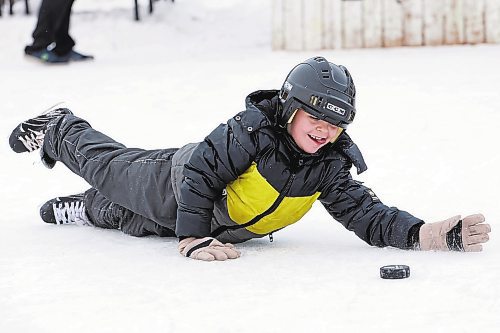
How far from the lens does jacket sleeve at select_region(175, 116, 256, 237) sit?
361cm

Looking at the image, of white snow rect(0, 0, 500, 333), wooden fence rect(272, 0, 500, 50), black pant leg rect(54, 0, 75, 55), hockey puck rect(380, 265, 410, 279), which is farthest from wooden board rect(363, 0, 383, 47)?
hockey puck rect(380, 265, 410, 279)

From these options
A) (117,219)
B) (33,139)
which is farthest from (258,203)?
(33,139)

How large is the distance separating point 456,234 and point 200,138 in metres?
3.15

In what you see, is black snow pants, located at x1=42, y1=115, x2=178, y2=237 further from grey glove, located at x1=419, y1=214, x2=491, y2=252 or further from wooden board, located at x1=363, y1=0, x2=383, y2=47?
wooden board, located at x1=363, y1=0, x2=383, y2=47

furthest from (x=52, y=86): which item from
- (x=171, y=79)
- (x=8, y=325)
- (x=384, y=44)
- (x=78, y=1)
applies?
(x=8, y=325)

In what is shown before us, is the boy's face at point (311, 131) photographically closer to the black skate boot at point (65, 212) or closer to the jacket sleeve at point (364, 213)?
the jacket sleeve at point (364, 213)

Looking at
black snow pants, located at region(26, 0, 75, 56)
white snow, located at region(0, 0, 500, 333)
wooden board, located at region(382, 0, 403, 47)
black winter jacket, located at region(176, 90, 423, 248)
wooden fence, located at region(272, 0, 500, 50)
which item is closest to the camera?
white snow, located at region(0, 0, 500, 333)

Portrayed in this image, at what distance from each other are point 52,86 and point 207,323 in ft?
19.6

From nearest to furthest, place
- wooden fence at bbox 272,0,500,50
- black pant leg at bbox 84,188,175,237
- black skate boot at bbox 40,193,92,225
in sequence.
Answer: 1. black pant leg at bbox 84,188,175,237
2. black skate boot at bbox 40,193,92,225
3. wooden fence at bbox 272,0,500,50

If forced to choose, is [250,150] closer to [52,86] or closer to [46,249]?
[46,249]

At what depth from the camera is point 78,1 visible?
12.0 m

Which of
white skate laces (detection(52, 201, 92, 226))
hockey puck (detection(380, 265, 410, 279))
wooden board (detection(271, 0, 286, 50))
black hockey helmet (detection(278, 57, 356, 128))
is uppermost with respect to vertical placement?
black hockey helmet (detection(278, 57, 356, 128))

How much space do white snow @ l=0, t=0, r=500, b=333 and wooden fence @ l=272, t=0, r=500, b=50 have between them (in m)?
0.21

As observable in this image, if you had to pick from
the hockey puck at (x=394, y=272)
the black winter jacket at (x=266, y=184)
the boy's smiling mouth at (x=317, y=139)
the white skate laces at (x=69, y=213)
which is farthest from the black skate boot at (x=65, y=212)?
the hockey puck at (x=394, y=272)
